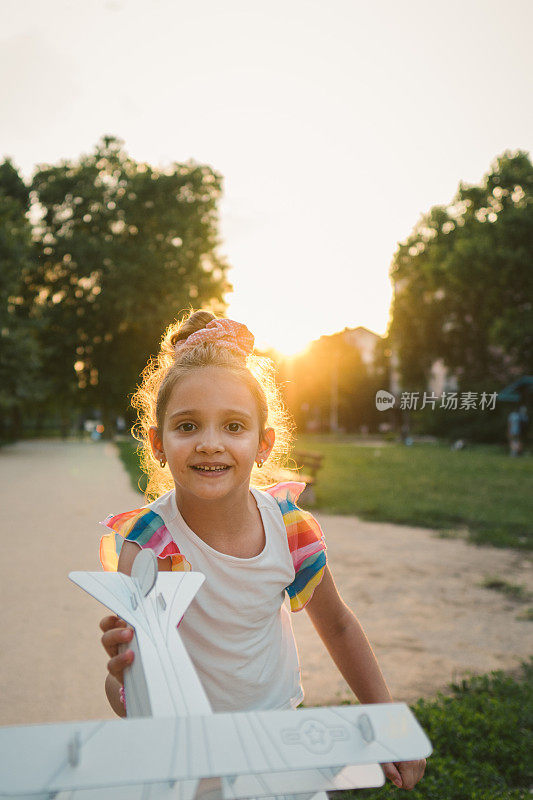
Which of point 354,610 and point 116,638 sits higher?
point 116,638

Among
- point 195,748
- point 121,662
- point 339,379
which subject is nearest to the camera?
point 195,748

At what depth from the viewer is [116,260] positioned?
3038 centimetres

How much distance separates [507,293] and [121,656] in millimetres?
19773

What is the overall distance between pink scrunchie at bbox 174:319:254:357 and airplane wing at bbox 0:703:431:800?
124cm

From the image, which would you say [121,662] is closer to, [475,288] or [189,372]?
[189,372]

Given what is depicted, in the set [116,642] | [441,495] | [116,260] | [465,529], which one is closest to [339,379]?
[441,495]

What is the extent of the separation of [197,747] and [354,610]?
476 cm

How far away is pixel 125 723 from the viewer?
26.9 inches

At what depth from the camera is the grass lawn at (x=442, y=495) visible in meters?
9.10

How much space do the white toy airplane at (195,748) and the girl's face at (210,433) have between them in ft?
2.39

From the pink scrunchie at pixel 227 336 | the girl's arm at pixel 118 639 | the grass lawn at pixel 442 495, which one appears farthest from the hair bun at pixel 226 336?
the grass lawn at pixel 442 495

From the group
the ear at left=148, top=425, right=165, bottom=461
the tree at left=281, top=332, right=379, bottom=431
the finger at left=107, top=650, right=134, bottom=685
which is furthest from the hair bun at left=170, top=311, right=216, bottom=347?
the tree at left=281, top=332, right=379, bottom=431

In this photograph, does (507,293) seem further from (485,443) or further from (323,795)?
(323,795)

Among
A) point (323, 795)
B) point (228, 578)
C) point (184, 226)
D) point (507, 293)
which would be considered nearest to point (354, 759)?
point (323, 795)
